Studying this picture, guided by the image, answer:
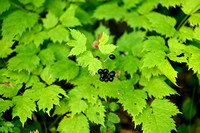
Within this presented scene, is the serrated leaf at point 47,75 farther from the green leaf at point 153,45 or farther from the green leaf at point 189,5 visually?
the green leaf at point 189,5

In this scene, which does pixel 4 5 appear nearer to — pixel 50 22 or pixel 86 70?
pixel 50 22

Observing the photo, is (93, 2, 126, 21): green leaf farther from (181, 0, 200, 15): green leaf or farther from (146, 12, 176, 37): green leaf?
(181, 0, 200, 15): green leaf

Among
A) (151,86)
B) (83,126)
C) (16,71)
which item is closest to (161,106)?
(151,86)

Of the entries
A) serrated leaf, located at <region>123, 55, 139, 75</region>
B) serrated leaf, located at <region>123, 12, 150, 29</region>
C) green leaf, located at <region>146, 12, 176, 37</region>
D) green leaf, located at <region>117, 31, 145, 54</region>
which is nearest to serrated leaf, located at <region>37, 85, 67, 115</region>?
serrated leaf, located at <region>123, 55, 139, 75</region>

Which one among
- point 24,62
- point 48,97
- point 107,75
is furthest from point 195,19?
point 24,62

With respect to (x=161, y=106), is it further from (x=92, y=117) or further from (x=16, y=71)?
(x=16, y=71)
